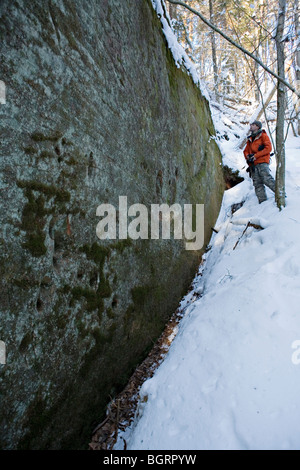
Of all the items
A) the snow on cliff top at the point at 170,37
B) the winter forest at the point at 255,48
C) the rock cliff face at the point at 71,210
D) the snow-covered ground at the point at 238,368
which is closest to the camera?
the rock cliff face at the point at 71,210

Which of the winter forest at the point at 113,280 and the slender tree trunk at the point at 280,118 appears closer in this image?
the winter forest at the point at 113,280

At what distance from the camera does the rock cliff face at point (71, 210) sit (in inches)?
74.5

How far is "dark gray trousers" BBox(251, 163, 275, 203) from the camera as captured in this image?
5.59 meters

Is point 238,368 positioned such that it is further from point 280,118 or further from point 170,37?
point 170,37

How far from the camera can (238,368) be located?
98.1 inches

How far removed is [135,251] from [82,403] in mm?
1928

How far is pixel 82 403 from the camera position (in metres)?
2.53

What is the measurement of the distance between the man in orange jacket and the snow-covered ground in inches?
65.0

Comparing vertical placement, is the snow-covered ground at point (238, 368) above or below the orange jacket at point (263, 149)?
below

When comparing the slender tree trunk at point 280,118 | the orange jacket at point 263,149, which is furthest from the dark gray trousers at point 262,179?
the slender tree trunk at point 280,118

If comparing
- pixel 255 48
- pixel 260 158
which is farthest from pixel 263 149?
pixel 255 48

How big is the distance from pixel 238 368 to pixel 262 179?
4604 mm

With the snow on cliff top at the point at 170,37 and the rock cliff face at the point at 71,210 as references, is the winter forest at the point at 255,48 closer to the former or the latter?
the snow on cliff top at the point at 170,37
